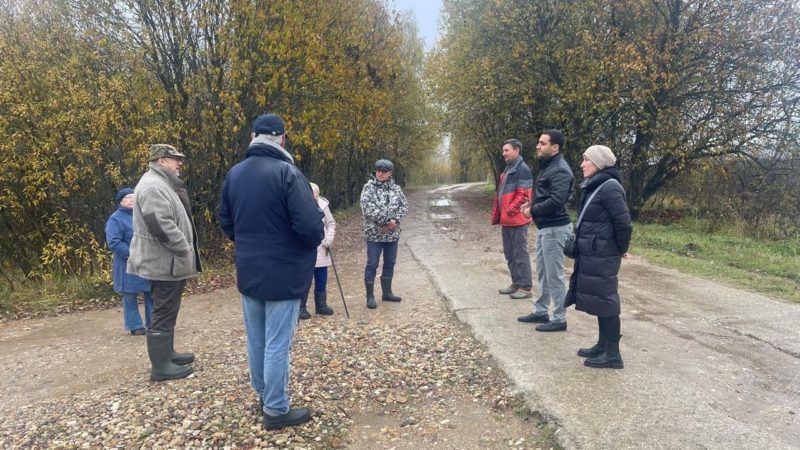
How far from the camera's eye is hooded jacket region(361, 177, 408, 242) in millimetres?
6406

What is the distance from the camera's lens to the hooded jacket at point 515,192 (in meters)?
6.32

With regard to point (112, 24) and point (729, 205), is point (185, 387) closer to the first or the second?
point (112, 24)

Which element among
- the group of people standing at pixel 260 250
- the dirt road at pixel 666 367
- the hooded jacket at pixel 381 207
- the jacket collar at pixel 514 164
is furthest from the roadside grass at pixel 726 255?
the group of people standing at pixel 260 250

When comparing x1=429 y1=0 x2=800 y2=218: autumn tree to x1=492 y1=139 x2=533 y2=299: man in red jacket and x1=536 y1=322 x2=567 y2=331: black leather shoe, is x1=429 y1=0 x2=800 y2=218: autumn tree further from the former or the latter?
x1=536 y1=322 x2=567 y2=331: black leather shoe

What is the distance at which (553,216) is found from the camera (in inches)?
204

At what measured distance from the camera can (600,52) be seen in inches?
573

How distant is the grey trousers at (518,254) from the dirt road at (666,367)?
347 millimetres

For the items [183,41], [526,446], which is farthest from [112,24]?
[526,446]

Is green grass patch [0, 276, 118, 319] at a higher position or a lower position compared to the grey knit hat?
lower

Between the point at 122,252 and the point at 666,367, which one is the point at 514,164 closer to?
the point at 666,367

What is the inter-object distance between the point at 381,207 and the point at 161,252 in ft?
8.87

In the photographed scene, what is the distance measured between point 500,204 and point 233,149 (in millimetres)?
6217

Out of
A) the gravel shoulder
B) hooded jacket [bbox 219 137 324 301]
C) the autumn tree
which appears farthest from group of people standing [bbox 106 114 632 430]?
the autumn tree

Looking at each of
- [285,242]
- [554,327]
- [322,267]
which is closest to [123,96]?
[322,267]
